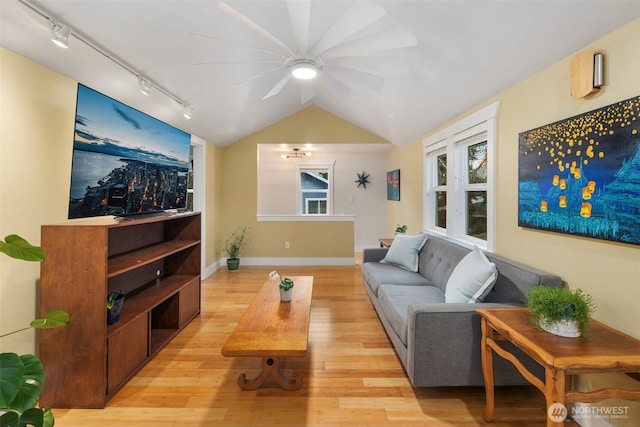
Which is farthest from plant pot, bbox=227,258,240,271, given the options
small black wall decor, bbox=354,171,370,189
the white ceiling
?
small black wall decor, bbox=354,171,370,189

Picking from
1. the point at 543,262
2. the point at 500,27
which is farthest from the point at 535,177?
the point at 500,27

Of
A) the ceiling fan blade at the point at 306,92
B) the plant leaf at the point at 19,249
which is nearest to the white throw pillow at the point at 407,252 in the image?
A: the ceiling fan blade at the point at 306,92

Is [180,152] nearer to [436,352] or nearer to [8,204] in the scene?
[8,204]

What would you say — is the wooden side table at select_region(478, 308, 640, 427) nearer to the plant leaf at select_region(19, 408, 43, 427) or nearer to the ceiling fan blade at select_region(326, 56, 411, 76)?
the plant leaf at select_region(19, 408, 43, 427)

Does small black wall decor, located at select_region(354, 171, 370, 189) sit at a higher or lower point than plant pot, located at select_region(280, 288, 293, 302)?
higher

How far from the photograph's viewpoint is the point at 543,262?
2.05 m

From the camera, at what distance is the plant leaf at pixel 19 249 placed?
3.70 ft

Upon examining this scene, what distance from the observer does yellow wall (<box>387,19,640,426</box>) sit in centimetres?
147

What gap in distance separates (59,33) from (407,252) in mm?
3472

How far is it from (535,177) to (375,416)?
1912 mm

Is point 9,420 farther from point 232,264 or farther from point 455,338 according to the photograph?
point 232,264

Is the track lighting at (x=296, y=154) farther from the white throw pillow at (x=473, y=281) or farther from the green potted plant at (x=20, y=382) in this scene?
the green potted plant at (x=20, y=382)

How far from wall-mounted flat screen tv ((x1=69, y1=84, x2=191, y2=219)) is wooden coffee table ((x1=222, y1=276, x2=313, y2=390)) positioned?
1.36 m

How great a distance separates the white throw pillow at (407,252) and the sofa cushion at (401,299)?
616mm
